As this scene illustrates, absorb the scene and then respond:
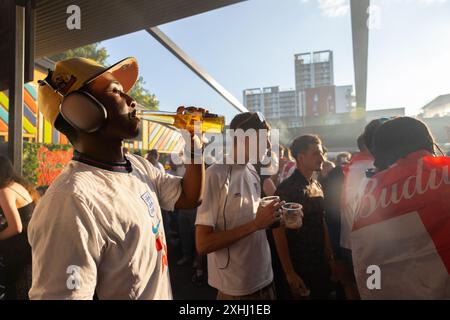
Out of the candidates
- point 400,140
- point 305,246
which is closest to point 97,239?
point 400,140

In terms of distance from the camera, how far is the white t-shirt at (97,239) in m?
0.82

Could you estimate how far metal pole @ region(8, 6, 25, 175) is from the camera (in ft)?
12.0

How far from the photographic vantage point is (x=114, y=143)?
1.20 meters

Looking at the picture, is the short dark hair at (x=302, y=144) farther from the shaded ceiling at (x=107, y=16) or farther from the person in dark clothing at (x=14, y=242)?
the shaded ceiling at (x=107, y=16)

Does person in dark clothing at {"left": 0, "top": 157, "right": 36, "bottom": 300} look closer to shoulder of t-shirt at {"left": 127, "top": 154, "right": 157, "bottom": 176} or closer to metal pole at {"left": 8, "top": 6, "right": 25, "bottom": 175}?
metal pole at {"left": 8, "top": 6, "right": 25, "bottom": 175}

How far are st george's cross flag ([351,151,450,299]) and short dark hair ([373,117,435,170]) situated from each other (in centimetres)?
5

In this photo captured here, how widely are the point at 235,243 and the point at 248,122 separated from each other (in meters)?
0.86

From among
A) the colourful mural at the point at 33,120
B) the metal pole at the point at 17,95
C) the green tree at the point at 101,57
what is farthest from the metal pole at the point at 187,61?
the green tree at the point at 101,57

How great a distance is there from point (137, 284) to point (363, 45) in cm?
855

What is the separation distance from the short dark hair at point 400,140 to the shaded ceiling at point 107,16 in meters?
4.00

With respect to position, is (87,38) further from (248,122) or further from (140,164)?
(140,164)

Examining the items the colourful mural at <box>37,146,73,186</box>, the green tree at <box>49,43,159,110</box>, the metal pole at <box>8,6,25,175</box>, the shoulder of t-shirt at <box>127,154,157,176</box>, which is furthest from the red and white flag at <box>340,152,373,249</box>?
the green tree at <box>49,43,159,110</box>
